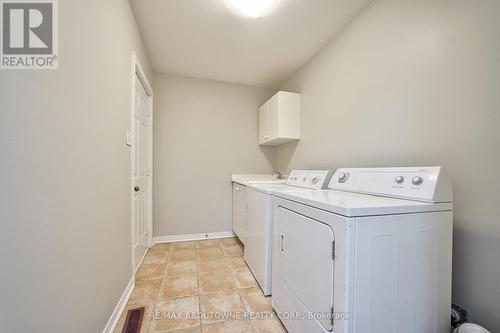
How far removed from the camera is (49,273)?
2.44ft

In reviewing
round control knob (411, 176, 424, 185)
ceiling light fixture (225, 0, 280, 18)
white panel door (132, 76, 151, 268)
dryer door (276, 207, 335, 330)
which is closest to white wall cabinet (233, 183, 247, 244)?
dryer door (276, 207, 335, 330)

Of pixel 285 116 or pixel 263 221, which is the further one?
pixel 285 116

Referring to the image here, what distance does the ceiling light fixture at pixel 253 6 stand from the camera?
1472 mm

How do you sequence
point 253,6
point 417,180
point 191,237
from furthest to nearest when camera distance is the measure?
point 191,237 < point 253,6 < point 417,180

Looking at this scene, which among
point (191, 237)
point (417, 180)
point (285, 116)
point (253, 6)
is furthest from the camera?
point (191, 237)

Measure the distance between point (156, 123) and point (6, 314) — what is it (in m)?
2.46

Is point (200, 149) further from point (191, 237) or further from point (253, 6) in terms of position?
point (253, 6)

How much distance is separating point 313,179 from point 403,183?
2.68 ft

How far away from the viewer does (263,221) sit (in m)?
1.65

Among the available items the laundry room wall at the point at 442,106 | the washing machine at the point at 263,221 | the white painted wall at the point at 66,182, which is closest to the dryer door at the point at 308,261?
the washing machine at the point at 263,221

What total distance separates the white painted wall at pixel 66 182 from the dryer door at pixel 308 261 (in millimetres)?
1114

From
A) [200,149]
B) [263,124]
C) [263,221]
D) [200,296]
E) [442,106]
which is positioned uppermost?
[263,124]

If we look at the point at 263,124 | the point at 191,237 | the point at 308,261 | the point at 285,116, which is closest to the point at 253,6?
the point at 285,116

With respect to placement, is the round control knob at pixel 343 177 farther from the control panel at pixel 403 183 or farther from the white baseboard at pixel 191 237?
the white baseboard at pixel 191 237
